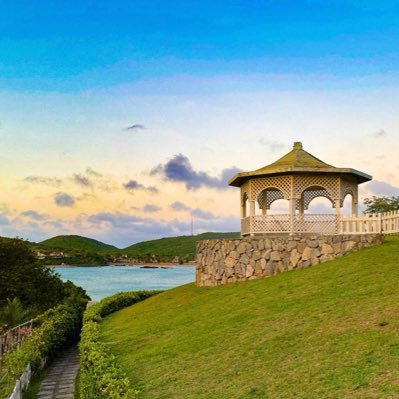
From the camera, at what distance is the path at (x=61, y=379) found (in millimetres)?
13336

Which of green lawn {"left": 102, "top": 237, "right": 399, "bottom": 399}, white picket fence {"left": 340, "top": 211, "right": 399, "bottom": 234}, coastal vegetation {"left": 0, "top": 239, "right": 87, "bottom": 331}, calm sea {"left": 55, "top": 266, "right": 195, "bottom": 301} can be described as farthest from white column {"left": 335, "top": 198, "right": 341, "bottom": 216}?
calm sea {"left": 55, "top": 266, "right": 195, "bottom": 301}

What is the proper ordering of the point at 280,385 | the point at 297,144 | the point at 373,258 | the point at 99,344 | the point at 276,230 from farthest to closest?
the point at 297,144 < the point at 276,230 < the point at 373,258 < the point at 99,344 < the point at 280,385

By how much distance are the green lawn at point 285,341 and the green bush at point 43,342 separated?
219 centimetres

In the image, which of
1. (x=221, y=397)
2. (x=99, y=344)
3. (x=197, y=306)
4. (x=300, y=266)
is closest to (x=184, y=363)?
(x=221, y=397)

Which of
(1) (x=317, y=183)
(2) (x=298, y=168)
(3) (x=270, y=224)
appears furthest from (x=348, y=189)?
(3) (x=270, y=224)

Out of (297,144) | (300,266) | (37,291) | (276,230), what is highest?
(297,144)

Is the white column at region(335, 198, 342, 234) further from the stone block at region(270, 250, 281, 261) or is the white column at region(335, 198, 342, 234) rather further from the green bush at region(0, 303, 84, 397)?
the green bush at region(0, 303, 84, 397)

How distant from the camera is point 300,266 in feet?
60.5

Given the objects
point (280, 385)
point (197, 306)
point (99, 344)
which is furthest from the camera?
point (197, 306)

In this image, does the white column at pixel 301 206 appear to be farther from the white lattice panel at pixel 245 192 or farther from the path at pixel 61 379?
the path at pixel 61 379

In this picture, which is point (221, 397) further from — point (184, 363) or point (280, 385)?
point (184, 363)

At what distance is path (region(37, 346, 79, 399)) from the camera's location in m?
13.3

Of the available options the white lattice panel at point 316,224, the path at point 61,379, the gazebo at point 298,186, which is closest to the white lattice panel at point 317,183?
the gazebo at point 298,186

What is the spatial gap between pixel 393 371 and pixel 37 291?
25.3 meters
